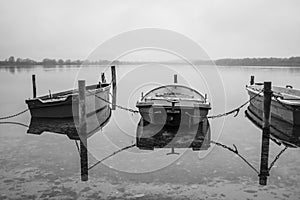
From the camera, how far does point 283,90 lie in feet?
51.6

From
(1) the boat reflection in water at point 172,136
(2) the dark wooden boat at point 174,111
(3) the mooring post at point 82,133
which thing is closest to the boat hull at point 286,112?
(2) the dark wooden boat at point 174,111

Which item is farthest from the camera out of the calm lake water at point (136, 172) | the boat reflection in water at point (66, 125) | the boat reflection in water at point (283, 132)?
the boat reflection in water at point (66, 125)

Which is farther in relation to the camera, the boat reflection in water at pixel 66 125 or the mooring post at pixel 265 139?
the boat reflection in water at pixel 66 125

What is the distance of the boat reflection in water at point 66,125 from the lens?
419 inches

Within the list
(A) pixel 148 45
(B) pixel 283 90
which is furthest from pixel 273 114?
(A) pixel 148 45

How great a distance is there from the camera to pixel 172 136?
971 centimetres

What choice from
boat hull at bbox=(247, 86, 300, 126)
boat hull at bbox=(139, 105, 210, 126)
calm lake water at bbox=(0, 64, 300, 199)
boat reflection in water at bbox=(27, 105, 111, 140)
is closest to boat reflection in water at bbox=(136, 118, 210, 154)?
boat hull at bbox=(139, 105, 210, 126)

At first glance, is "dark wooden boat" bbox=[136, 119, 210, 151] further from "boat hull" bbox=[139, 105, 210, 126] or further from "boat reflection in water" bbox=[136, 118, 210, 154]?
"boat hull" bbox=[139, 105, 210, 126]

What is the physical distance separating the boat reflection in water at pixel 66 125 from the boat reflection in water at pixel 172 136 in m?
1.88

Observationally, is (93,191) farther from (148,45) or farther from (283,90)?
(283,90)

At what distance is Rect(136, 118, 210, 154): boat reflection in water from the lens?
877 cm

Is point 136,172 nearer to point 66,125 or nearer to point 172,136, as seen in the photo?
point 172,136

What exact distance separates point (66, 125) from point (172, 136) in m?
4.60

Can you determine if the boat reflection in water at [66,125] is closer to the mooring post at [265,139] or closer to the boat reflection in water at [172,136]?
the boat reflection in water at [172,136]
